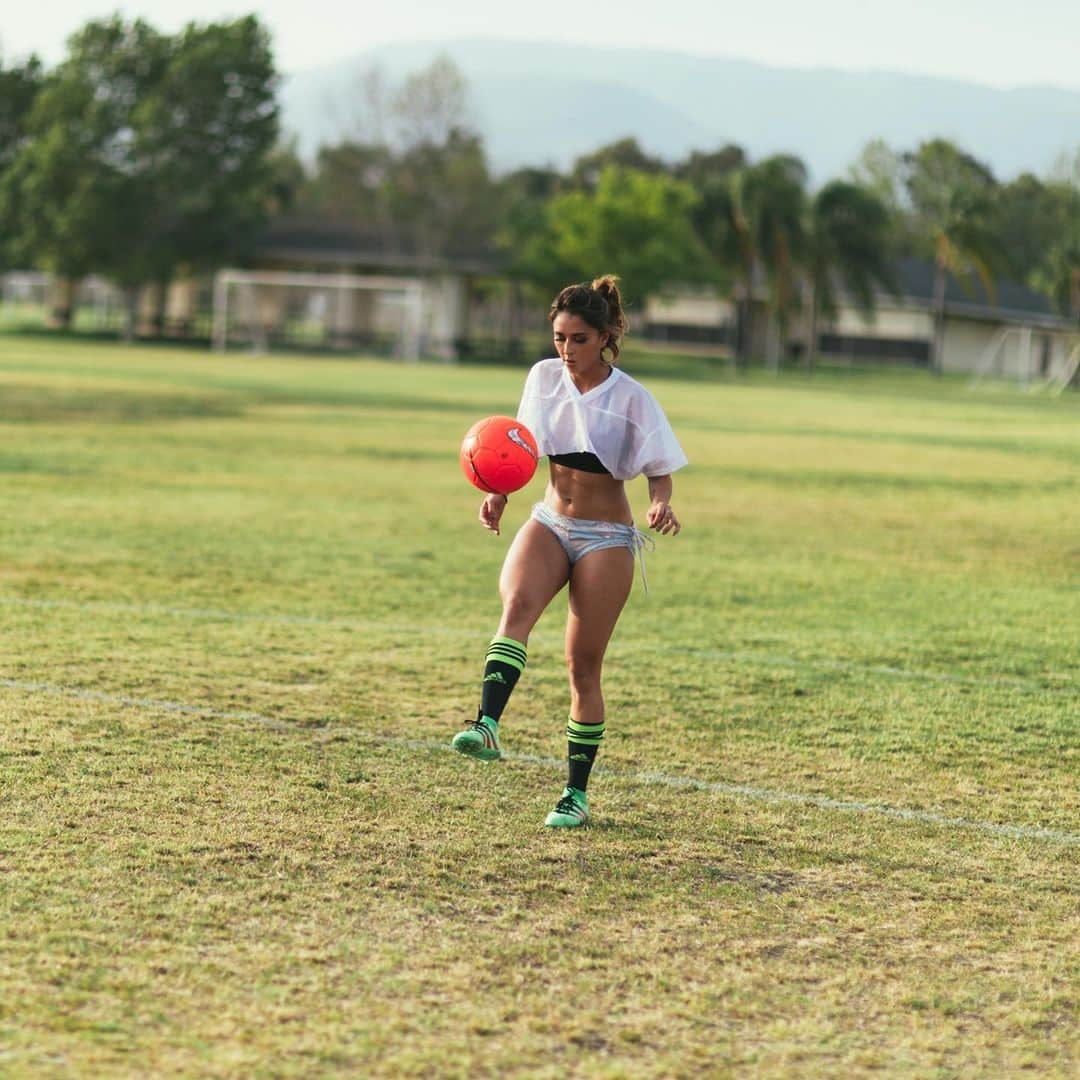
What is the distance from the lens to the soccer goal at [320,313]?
65.1m

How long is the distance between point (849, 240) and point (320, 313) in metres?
26.0

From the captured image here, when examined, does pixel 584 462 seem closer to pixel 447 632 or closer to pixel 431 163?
pixel 447 632

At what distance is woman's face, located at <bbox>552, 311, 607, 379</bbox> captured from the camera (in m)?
5.80

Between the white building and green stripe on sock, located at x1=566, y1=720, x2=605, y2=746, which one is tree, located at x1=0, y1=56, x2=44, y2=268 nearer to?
the white building

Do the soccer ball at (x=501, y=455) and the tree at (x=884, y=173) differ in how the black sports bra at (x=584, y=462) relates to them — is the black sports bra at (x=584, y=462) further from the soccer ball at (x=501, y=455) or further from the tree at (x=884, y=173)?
the tree at (x=884, y=173)

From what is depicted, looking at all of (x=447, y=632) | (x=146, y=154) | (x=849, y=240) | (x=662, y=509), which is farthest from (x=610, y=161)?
(x=662, y=509)

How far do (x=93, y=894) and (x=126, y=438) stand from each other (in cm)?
1855

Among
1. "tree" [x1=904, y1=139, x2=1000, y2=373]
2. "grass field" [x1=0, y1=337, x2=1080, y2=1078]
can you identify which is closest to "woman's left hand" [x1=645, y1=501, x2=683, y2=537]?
"grass field" [x1=0, y1=337, x2=1080, y2=1078]

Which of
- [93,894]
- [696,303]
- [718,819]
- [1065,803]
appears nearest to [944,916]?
[718,819]

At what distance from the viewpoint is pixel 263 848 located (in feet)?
17.8

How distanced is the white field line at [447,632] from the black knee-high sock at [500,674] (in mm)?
3626

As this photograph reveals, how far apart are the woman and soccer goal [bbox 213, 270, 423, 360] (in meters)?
54.0

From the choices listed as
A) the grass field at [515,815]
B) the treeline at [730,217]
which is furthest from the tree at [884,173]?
the grass field at [515,815]

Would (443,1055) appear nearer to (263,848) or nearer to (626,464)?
(263,848)
